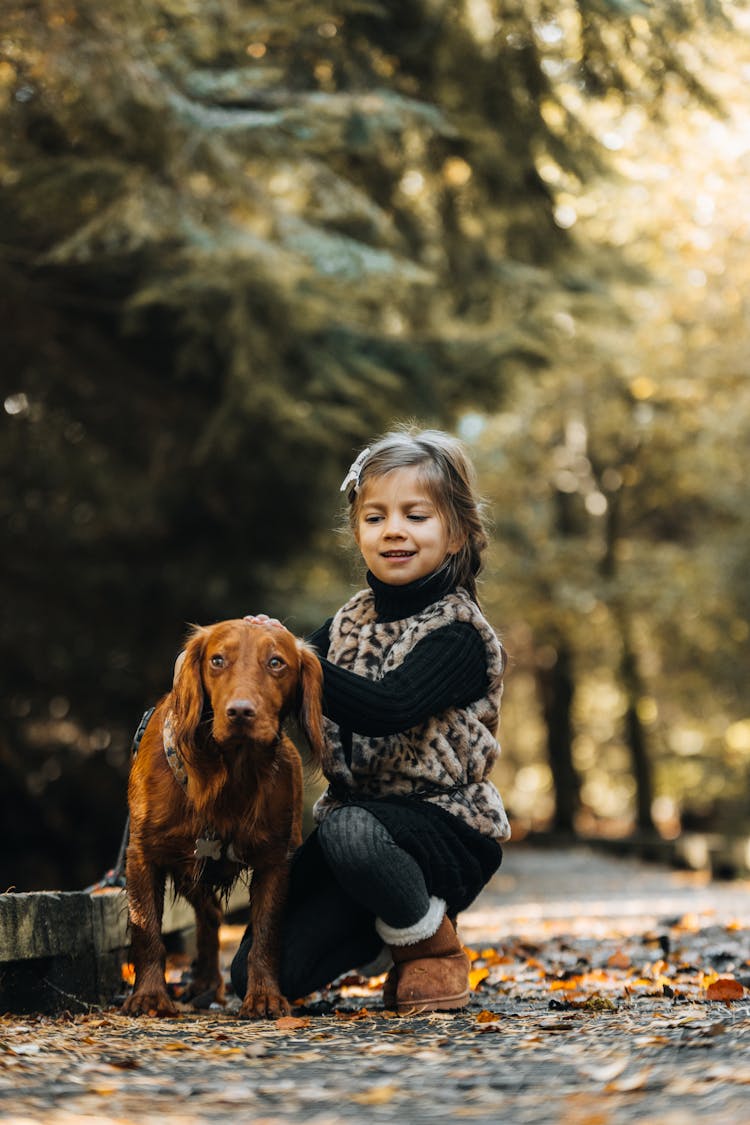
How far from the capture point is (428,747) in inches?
168

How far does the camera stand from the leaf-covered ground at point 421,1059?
2.60m

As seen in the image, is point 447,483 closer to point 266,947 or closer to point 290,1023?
point 266,947

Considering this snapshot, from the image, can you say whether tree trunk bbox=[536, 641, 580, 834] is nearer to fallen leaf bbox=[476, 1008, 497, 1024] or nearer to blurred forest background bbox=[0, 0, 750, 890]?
blurred forest background bbox=[0, 0, 750, 890]

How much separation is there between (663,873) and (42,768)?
7.68 m

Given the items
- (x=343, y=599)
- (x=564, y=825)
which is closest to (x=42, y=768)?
(x=343, y=599)

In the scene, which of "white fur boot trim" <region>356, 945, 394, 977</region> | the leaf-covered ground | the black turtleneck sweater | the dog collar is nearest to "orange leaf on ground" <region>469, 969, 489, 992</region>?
the leaf-covered ground

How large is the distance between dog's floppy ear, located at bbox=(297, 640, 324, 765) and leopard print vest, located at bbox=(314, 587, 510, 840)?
0.43 m

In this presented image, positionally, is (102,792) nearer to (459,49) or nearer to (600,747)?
(459,49)

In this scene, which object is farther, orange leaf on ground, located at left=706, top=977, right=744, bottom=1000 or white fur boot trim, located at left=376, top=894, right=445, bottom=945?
orange leaf on ground, located at left=706, top=977, right=744, bottom=1000

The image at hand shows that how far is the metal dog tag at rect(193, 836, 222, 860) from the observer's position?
13.0 ft

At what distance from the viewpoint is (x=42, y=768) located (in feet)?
38.3

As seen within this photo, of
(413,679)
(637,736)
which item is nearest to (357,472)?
(413,679)

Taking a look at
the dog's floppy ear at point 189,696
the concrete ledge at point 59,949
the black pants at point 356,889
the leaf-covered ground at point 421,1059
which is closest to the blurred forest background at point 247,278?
the black pants at point 356,889

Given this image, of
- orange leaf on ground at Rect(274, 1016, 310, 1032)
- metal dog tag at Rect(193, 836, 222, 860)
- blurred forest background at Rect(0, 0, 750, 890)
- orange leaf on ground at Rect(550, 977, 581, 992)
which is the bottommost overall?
orange leaf on ground at Rect(550, 977, 581, 992)
